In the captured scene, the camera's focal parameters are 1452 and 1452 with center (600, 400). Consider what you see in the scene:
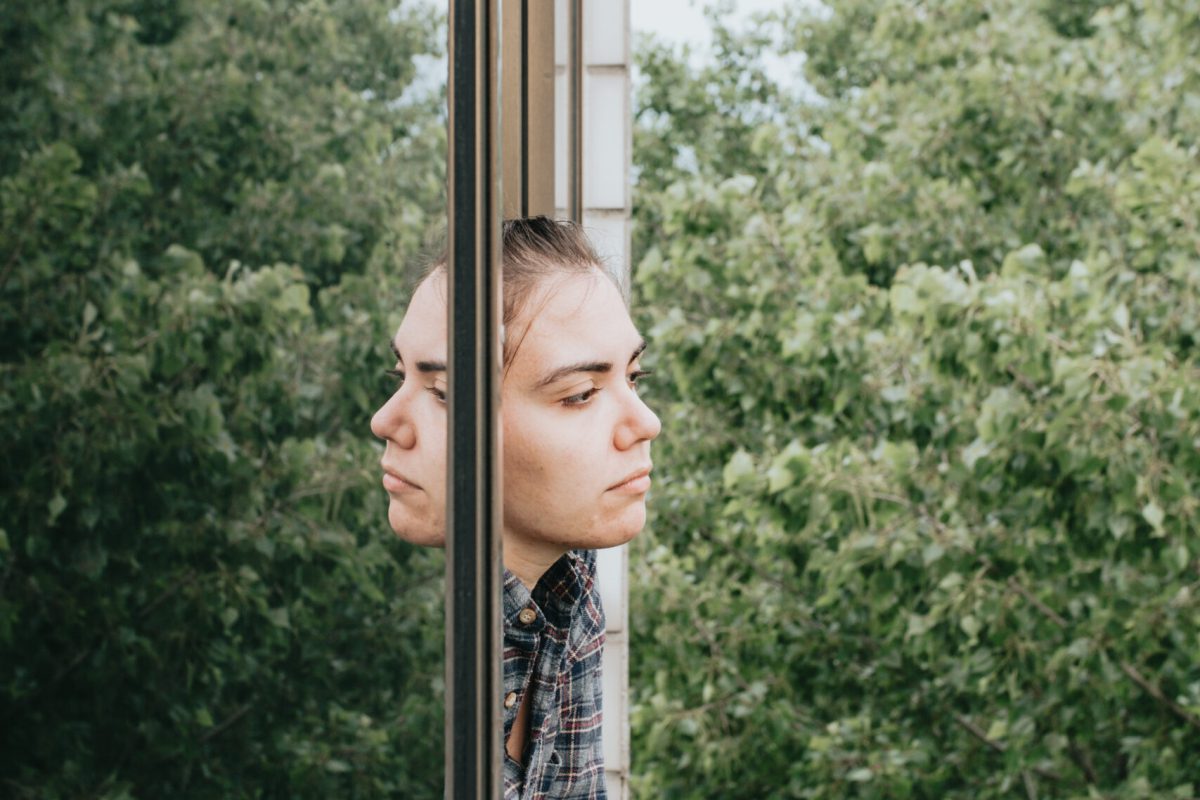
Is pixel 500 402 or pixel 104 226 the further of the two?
pixel 500 402

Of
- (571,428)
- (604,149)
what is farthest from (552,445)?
(604,149)

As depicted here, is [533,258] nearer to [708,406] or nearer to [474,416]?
[474,416]

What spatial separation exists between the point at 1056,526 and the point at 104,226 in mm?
2687

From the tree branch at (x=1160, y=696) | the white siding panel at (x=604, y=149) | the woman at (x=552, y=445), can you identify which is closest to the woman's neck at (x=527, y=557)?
the woman at (x=552, y=445)

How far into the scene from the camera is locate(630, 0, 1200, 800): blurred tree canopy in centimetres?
255

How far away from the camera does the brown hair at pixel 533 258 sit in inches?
27.3

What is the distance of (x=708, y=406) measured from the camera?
3779 millimetres

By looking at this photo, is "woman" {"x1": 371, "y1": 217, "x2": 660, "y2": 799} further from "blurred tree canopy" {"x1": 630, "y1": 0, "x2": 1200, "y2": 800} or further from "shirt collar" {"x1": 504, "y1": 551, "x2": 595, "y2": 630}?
"blurred tree canopy" {"x1": 630, "y1": 0, "x2": 1200, "y2": 800}

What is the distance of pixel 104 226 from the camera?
1.37 feet

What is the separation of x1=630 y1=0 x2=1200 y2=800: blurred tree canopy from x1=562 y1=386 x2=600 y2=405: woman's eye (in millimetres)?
1830

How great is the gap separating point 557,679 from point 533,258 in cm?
21

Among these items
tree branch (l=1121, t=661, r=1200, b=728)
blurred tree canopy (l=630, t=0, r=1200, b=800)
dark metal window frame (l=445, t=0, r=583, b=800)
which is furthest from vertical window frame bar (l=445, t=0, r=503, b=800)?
tree branch (l=1121, t=661, r=1200, b=728)

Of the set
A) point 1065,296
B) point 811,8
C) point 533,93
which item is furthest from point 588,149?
point 811,8

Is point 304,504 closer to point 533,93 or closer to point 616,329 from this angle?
point 616,329
